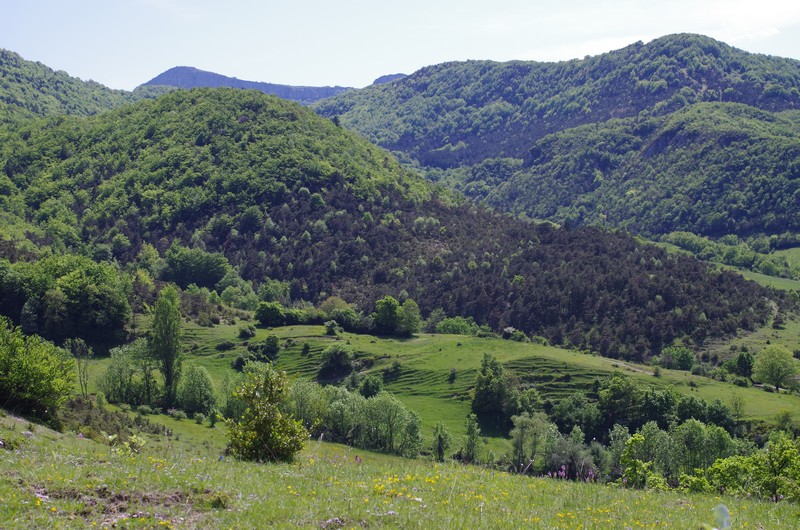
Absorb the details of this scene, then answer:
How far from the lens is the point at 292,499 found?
17203mm

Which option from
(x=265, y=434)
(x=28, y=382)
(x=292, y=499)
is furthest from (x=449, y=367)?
(x=292, y=499)

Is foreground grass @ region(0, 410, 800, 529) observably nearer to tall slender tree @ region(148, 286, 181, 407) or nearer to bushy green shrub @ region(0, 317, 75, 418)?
bushy green shrub @ region(0, 317, 75, 418)

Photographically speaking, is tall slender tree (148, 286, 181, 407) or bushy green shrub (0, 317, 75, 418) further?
tall slender tree (148, 286, 181, 407)

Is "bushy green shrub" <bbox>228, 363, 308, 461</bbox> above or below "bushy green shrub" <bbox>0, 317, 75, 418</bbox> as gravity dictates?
above

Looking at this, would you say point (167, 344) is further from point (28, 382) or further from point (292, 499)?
point (292, 499)

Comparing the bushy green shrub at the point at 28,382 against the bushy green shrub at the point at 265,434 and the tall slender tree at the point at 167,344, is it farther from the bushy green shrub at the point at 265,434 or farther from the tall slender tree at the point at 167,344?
the tall slender tree at the point at 167,344

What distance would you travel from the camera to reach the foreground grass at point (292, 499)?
15695 mm

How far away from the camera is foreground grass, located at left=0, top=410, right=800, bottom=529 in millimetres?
15695

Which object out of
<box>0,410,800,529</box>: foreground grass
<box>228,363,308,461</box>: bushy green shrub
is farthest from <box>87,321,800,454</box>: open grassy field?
<box>0,410,800,529</box>: foreground grass

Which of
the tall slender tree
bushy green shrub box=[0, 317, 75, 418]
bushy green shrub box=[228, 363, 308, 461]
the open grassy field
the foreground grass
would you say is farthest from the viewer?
the open grassy field

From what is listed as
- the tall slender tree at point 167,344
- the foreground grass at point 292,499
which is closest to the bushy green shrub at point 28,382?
the foreground grass at point 292,499

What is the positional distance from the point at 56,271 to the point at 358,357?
7122 centimetres

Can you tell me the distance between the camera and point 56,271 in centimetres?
15312

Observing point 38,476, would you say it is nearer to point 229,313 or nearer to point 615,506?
point 615,506
